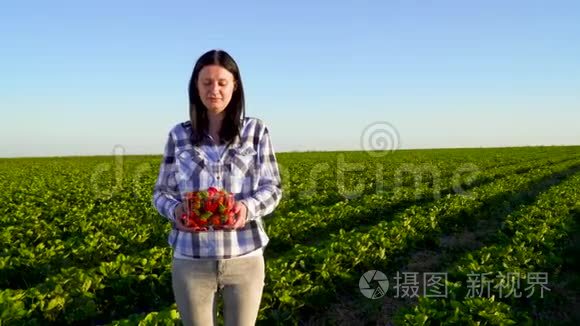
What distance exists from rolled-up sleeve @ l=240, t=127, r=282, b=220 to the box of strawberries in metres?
0.11

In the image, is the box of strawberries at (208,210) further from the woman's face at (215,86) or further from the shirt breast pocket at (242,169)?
the woman's face at (215,86)

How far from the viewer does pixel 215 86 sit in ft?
7.87

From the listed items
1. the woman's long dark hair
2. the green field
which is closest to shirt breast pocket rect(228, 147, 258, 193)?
the woman's long dark hair

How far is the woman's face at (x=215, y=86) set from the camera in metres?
2.39

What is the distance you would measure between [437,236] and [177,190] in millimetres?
10097

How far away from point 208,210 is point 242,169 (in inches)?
12.9

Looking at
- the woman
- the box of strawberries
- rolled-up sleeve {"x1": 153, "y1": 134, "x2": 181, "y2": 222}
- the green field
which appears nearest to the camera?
the box of strawberries

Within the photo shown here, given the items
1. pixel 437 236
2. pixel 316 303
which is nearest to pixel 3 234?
pixel 316 303

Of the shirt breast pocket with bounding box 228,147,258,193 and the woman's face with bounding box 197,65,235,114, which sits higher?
the woman's face with bounding box 197,65,235,114

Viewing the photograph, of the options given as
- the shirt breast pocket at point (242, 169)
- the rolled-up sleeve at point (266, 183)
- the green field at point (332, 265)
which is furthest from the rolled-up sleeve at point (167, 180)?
the green field at point (332, 265)

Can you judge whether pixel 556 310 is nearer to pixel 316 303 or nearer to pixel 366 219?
Result: pixel 316 303

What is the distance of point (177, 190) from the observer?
8.45ft

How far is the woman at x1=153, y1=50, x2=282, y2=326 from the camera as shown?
239 centimetres

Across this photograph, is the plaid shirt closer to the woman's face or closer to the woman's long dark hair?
the woman's long dark hair
